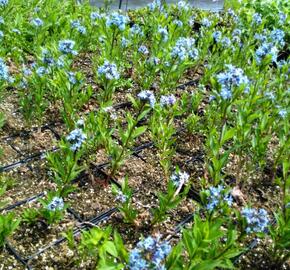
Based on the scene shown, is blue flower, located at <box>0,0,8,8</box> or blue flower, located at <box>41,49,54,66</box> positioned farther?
blue flower, located at <box>0,0,8,8</box>

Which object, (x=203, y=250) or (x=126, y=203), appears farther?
(x=126, y=203)

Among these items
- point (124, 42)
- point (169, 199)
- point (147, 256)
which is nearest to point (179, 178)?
point (169, 199)

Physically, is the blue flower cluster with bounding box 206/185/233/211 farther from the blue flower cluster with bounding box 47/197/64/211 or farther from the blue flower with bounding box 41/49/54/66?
the blue flower with bounding box 41/49/54/66

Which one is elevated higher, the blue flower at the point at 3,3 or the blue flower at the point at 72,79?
the blue flower at the point at 3,3

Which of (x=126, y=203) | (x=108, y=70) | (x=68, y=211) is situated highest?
(x=108, y=70)

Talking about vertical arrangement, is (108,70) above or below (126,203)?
above

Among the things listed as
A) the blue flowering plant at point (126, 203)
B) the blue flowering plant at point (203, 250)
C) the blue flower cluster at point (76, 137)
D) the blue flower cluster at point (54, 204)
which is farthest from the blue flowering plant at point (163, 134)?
the blue flowering plant at point (203, 250)

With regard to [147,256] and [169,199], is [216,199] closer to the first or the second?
[169,199]

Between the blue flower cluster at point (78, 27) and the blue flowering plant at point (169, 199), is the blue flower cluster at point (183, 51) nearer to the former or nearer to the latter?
the blue flower cluster at point (78, 27)

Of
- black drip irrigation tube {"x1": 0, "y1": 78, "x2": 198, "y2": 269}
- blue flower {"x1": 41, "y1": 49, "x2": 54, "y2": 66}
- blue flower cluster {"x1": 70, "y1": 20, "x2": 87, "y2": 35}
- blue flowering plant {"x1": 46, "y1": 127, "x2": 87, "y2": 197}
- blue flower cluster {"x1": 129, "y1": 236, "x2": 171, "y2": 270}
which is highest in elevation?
blue flower cluster {"x1": 70, "y1": 20, "x2": 87, "y2": 35}

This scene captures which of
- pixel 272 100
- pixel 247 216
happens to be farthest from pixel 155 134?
pixel 247 216

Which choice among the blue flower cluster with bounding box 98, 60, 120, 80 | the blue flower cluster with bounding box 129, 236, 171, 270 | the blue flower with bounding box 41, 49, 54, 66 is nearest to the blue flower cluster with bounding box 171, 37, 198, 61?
the blue flower cluster with bounding box 98, 60, 120, 80

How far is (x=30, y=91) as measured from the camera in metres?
3.39

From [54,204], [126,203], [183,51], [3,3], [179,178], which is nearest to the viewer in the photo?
[54,204]
